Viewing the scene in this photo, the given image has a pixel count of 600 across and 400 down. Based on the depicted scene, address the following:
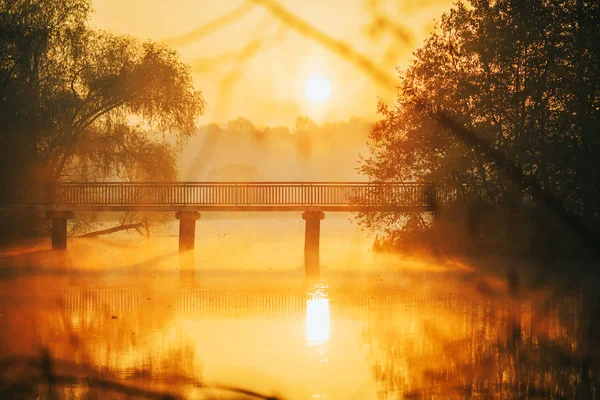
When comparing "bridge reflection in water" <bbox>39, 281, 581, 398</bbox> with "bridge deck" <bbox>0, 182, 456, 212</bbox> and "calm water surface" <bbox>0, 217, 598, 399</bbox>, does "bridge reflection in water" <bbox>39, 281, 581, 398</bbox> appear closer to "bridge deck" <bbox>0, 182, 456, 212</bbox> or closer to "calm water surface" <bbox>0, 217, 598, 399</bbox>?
Answer: "calm water surface" <bbox>0, 217, 598, 399</bbox>

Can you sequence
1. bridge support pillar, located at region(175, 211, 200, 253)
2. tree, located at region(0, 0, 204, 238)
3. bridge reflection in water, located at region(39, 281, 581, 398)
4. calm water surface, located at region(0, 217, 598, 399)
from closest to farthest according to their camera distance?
calm water surface, located at region(0, 217, 598, 399) → bridge reflection in water, located at region(39, 281, 581, 398) → tree, located at region(0, 0, 204, 238) → bridge support pillar, located at region(175, 211, 200, 253)

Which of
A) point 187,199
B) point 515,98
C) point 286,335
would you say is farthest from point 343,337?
point 187,199

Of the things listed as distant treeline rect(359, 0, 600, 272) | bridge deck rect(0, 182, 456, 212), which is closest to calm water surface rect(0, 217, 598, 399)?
distant treeline rect(359, 0, 600, 272)

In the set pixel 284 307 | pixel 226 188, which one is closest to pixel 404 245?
pixel 226 188

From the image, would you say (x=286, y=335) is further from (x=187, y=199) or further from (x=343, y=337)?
(x=187, y=199)

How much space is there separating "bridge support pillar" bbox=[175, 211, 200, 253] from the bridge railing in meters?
0.58

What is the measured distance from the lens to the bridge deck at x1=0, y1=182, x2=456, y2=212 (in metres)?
40.7

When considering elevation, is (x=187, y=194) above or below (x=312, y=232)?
above

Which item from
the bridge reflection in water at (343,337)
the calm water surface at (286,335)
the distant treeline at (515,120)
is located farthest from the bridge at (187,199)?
the bridge reflection in water at (343,337)

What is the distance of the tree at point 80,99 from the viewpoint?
38.4 metres

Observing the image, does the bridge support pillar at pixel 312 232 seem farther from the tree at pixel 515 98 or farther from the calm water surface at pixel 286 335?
the calm water surface at pixel 286 335

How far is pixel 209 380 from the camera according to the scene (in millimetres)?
12078

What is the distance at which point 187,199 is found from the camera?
4181 cm

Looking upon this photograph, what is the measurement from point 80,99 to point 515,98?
71.1ft
